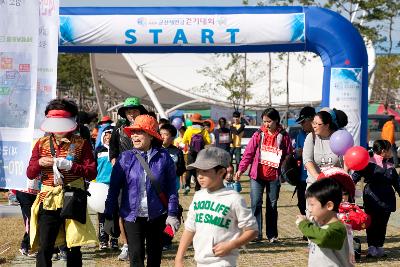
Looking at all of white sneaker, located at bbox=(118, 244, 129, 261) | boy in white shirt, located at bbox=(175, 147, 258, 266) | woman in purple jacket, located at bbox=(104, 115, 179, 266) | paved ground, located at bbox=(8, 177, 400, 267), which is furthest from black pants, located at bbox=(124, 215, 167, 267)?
white sneaker, located at bbox=(118, 244, 129, 261)

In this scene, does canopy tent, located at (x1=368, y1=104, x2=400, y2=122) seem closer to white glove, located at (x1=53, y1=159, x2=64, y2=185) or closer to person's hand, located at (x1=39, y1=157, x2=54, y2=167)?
white glove, located at (x1=53, y1=159, x2=64, y2=185)

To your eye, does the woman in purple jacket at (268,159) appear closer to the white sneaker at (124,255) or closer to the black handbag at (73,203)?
the white sneaker at (124,255)

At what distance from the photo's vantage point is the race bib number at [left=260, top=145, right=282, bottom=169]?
12320 mm

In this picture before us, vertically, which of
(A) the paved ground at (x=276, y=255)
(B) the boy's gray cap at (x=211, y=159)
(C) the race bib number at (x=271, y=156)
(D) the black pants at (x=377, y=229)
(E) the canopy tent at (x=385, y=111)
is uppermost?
(E) the canopy tent at (x=385, y=111)

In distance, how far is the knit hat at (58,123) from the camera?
323 inches

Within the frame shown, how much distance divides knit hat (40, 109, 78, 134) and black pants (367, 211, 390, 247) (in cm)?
448

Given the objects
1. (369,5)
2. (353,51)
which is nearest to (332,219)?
(353,51)

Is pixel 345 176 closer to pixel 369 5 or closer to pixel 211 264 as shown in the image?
pixel 211 264

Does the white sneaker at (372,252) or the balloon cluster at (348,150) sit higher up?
the balloon cluster at (348,150)

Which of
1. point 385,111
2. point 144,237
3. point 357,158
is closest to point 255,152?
point 357,158

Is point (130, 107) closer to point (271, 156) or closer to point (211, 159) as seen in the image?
point (271, 156)

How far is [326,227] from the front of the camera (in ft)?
20.0

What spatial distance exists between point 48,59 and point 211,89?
190 feet

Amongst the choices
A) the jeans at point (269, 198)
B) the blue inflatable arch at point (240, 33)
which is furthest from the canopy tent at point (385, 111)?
the jeans at point (269, 198)
